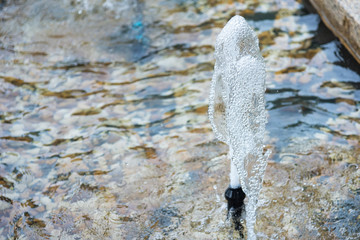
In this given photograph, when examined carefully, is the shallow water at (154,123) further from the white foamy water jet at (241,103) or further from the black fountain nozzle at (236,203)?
the white foamy water jet at (241,103)

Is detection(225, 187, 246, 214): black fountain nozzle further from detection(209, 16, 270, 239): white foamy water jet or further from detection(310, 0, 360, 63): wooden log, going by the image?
detection(310, 0, 360, 63): wooden log

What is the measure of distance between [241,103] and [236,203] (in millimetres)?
646

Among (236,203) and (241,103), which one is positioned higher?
(241,103)

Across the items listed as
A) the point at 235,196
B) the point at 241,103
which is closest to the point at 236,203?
the point at 235,196

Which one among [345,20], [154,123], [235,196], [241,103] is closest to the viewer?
[241,103]

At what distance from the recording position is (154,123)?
3.62 metres

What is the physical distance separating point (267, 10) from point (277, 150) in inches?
84.1

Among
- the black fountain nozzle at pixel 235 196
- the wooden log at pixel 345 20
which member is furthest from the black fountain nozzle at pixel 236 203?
the wooden log at pixel 345 20

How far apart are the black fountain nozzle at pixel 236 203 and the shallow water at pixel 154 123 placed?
0.07 metres

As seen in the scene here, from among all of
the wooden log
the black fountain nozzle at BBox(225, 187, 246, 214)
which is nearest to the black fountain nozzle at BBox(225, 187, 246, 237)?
the black fountain nozzle at BBox(225, 187, 246, 214)

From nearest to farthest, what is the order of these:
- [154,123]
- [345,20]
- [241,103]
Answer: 1. [241,103]
2. [154,123]
3. [345,20]

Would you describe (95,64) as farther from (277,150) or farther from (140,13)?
(277,150)

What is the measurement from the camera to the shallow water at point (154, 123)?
2758 mm

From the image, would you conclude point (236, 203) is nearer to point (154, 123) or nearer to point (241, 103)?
point (241, 103)
